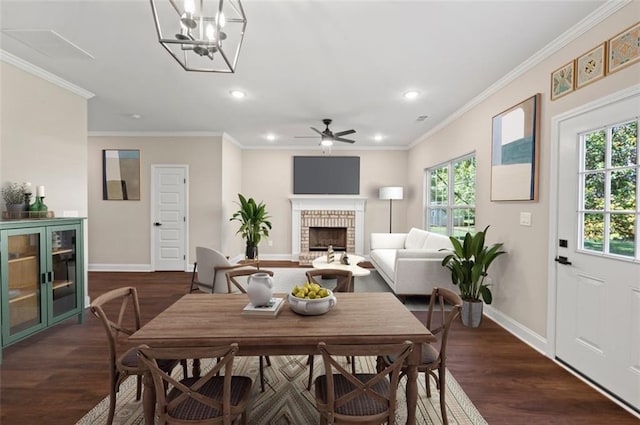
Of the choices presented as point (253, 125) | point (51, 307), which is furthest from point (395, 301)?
point (253, 125)

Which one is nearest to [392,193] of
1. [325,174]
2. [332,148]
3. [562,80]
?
[325,174]

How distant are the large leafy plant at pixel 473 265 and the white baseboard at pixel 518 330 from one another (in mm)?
283

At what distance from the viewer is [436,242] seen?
462cm

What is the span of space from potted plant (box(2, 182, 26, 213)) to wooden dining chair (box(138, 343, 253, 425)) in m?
2.76

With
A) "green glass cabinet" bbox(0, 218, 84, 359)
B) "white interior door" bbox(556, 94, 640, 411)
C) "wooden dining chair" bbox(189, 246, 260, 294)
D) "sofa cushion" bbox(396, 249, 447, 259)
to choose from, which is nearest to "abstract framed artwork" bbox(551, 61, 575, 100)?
"white interior door" bbox(556, 94, 640, 411)

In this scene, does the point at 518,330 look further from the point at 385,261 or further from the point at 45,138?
the point at 45,138

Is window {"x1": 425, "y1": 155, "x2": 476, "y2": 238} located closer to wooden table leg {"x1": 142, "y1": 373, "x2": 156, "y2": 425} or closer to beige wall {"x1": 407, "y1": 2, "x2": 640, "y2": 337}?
beige wall {"x1": 407, "y1": 2, "x2": 640, "y2": 337}

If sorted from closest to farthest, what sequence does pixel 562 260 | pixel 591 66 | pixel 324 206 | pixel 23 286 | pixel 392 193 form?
pixel 591 66 < pixel 562 260 < pixel 23 286 < pixel 392 193 < pixel 324 206

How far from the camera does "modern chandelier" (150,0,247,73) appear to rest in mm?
1487

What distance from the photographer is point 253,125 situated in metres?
5.34

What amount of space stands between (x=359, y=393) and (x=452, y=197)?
4469 mm

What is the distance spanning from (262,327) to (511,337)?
276 centimetres

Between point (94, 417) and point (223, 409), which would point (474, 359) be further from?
point (94, 417)

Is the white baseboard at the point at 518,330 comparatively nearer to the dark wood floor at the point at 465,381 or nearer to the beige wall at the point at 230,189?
the dark wood floor at the point at 465,381
